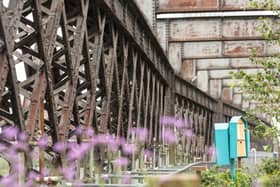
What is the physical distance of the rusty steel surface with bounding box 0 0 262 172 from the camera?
7.60m

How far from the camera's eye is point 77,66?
9875 mm

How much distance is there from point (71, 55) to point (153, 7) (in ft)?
53.1

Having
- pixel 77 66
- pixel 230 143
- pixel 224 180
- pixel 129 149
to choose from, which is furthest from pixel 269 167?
pixel 129 149

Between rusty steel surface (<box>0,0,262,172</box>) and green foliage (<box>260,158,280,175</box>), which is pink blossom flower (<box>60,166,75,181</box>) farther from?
green foliage (<box>260,158,280,175</box>)

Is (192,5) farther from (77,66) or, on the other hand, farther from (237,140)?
(77,66)

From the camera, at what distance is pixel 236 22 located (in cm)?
2877

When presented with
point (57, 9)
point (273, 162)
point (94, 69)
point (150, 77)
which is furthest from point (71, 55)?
point (150, 77)

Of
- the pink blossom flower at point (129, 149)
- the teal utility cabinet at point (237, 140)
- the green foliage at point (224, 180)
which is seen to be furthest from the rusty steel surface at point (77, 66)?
the teal utility cabinet at point (237, 140)

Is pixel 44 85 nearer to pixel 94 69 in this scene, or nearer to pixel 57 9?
pixel 57 9

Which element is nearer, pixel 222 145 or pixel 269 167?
pixel 222 145

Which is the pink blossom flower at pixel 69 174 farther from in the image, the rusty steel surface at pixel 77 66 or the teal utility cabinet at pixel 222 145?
the teal utility cabinet at pixel 222 145

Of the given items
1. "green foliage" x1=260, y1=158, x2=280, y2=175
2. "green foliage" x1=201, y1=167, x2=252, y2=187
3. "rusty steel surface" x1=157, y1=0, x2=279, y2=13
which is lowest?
"green foliage" x1=201, y1=167, x2=252, y2=187

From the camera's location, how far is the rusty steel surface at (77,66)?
7600 mm

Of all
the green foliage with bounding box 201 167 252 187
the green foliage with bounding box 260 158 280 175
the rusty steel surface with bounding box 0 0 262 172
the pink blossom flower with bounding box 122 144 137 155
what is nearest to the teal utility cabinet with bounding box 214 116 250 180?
the green foliage with bounding box 201 167 252 187
